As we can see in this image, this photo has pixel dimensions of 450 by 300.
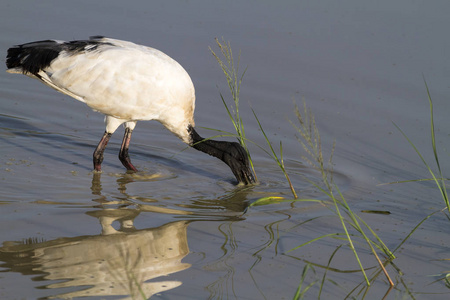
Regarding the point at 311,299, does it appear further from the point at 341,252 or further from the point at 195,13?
the point at 195,13

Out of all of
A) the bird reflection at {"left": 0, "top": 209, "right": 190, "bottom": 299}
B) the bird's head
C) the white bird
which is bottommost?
the bird reflection at {"left": 0, "top": 209, "right": 190, "bottom": 299}

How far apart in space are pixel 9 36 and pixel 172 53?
2338mm

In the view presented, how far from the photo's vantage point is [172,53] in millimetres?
9891

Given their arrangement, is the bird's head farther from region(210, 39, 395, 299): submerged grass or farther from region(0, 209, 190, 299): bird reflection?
region(0, 209, 190, 299): bird reflection

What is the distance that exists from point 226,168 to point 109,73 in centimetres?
157

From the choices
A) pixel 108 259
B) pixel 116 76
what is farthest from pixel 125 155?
pixel 108 259

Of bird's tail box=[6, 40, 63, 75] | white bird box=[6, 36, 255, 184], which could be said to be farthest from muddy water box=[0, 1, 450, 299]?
bird's tail box=[6, 40, 63, 75]

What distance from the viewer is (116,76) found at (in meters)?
6.95

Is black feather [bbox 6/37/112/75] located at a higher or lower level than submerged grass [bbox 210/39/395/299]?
higher

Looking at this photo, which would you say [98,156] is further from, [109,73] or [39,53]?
[39,53]

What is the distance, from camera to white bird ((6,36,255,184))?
273 inches

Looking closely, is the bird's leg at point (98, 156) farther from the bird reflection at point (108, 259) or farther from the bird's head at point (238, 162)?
the bird reflection at point (108, 259)

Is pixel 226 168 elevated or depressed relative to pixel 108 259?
elevated

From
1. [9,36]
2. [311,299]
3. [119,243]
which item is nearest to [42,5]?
[9,36]
